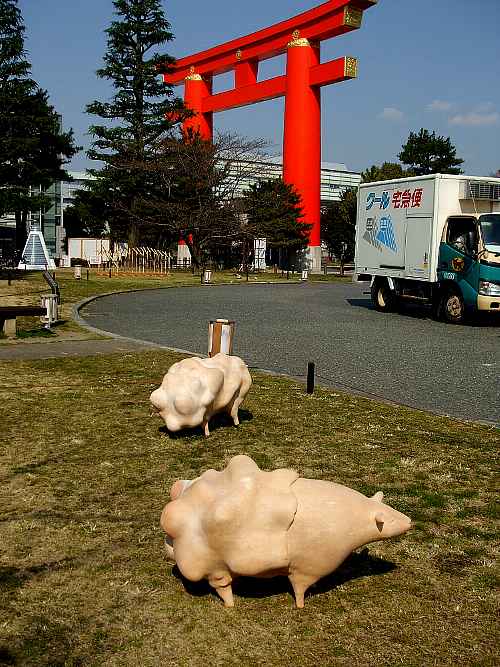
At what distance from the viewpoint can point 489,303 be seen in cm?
1628

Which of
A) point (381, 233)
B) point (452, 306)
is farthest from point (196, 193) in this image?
point (452, 306)

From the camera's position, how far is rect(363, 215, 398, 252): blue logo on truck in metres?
Answer: 19.4

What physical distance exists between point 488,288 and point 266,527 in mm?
13961

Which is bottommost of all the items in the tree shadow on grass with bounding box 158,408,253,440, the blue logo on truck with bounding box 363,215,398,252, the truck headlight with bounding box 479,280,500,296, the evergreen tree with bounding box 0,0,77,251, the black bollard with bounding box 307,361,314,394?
the tree shadow on grass with bounding box 158,408,253,440

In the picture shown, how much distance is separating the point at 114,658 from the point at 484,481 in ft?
10.9

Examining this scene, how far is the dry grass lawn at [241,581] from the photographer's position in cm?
323

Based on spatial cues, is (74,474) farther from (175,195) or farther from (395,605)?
(175,195)

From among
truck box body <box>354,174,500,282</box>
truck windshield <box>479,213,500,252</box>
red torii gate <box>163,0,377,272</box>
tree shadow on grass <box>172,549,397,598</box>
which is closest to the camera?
tree shadow on grass <box>172,549,397,598</box>

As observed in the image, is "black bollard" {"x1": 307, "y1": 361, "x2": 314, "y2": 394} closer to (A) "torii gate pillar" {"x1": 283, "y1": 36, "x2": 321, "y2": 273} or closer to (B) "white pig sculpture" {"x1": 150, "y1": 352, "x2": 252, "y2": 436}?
(B) "white pig sculpture" {"x1": 150, "y1": 352, "x2": 252, "y2": 436}


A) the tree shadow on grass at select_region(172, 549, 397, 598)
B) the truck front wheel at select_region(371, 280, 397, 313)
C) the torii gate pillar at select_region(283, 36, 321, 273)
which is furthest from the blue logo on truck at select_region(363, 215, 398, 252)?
the torii gate pillar at select_region(283, 36, 321, 273)

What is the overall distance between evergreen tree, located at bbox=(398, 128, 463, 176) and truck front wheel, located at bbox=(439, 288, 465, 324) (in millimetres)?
50216

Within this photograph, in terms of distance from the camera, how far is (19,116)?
105ft

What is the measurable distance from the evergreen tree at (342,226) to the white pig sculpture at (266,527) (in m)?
50.6

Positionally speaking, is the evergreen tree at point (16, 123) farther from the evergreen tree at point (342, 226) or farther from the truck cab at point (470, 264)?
the evergreen tree at point (342, 226)
